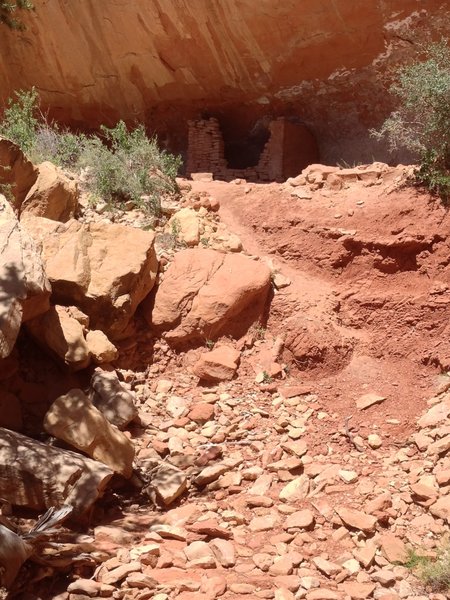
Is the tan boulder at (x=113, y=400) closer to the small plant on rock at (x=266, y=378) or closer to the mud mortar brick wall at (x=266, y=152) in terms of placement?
the small plant on rock at (x=266, y=378)

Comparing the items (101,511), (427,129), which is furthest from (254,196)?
(101,511)

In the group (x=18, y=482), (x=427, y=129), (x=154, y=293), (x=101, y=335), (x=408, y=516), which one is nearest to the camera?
(x=18, y=482)

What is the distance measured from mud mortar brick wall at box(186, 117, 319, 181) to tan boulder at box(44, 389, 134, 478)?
5.48 meters

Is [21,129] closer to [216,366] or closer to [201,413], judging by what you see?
[216,366]

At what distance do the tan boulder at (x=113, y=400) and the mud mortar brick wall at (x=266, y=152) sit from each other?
5004mm

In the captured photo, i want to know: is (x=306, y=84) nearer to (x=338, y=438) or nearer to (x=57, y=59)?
(x=57, y=59)

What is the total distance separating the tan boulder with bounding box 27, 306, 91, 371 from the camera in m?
4.11

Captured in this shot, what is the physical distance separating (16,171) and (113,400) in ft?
7.79

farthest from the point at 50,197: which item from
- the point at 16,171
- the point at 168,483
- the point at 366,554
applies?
the point at 366,554

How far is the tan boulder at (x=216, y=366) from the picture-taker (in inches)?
184

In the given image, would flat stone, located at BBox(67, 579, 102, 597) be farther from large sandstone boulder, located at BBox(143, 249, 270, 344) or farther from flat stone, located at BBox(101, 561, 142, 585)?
large sandstone boulder, located at BBox(143, 249, 270, 344)

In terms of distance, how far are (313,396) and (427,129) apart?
8.95ft

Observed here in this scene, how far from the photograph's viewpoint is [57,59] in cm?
950

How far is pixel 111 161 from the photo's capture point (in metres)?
6.56
